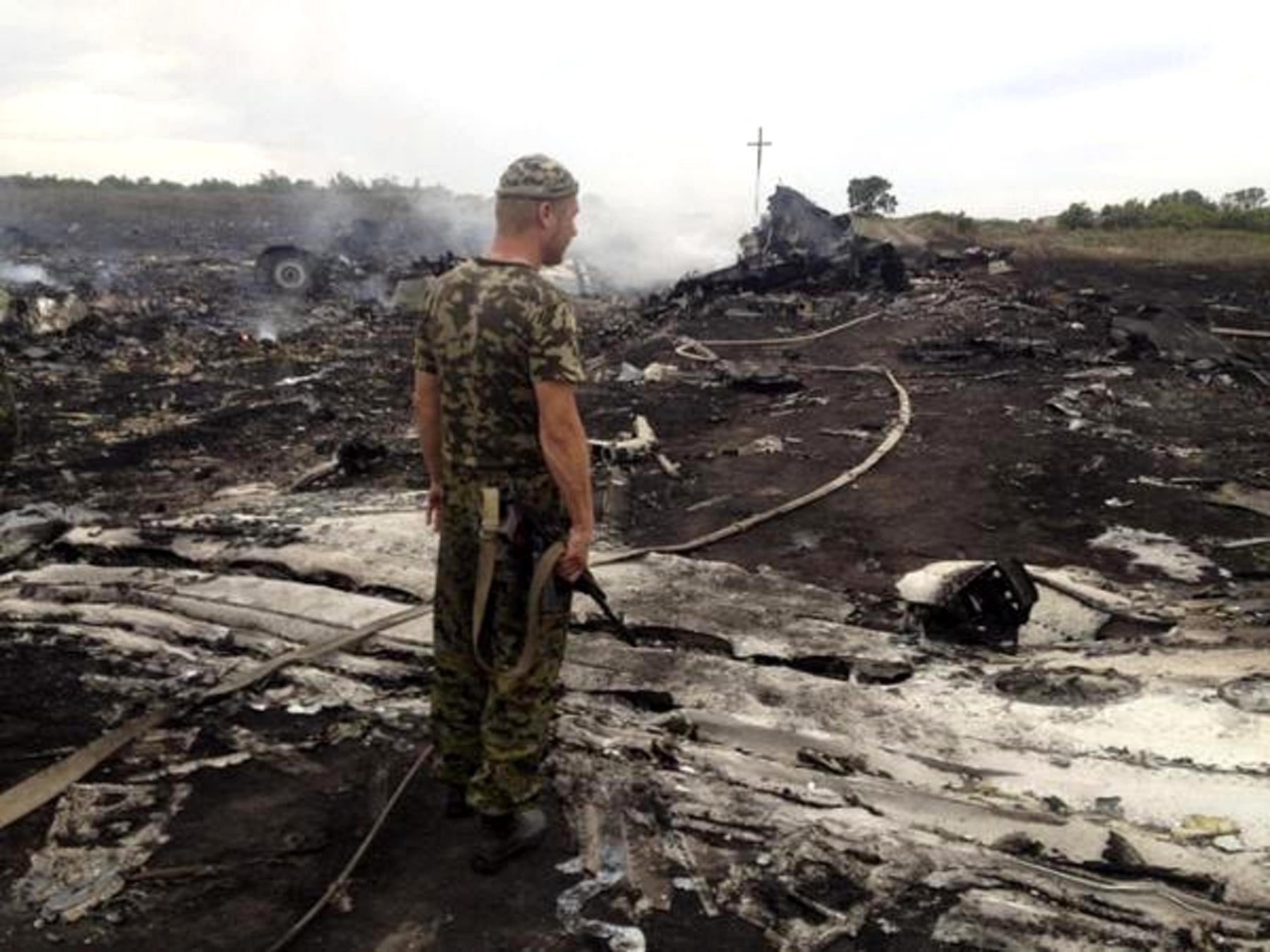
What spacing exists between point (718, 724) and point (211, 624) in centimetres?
236

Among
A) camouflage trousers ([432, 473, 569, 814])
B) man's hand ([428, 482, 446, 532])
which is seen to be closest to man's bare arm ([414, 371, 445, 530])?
man's hand ([428, 482, 446, 532])

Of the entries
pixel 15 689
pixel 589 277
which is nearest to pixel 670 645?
pixel 15 689

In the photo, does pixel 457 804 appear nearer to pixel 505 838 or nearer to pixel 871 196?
pixel 505 838

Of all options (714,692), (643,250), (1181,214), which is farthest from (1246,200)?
(714,692)

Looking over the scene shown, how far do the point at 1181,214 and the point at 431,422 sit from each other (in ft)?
111

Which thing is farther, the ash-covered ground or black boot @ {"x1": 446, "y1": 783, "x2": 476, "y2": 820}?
black boot @ {"x1": 446, "y1": 783, "x2": 476, "y2": 820}

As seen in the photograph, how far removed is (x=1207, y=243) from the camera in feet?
84.3

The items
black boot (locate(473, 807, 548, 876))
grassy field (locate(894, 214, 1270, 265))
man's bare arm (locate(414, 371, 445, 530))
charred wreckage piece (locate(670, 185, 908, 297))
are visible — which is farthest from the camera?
grassy field (locate(894, 214, 1270, 265))

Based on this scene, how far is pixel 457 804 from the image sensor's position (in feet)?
10.1

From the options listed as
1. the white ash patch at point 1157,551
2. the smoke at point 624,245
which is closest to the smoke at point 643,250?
the smoke at point 624,245

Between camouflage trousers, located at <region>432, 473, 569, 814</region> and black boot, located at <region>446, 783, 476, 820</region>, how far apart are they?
0.03m

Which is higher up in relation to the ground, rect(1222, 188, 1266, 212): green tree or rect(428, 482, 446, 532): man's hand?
rect(1222, 188, 1266, 212): green tree

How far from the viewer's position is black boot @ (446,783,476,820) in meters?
3.08

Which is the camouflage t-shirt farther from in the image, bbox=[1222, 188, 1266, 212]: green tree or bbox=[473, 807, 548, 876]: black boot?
bbox=[1222, 188, 1266, 212]: green tree
